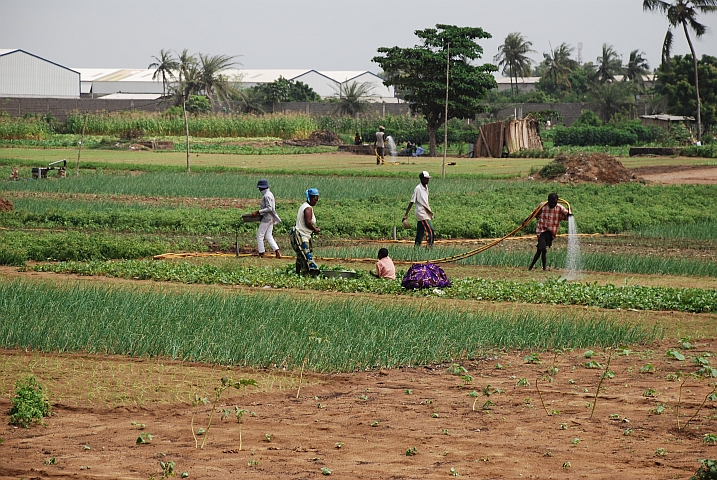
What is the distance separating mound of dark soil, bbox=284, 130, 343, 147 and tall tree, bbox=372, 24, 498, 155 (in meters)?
7.94

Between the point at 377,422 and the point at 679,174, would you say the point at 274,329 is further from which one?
the point at 679,174

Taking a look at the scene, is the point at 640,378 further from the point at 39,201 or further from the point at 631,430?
the point at 39,201

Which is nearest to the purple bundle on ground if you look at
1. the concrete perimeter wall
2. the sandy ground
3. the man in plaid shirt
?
the man in plaid shirt

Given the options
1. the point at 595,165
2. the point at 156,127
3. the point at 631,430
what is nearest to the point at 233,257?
the point at 631,430

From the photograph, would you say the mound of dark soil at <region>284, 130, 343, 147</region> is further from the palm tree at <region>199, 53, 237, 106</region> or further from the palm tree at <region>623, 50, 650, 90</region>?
the palm tree at <region>623, 50, 650, 90</region>

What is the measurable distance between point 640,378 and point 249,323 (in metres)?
4.01

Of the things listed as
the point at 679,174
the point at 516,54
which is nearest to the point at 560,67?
the point at 516,54

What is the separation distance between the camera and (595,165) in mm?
34281

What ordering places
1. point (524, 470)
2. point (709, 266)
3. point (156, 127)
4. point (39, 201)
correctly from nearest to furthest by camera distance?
point (524, 470), point (709, 266), point (39, 201), point (156, 127)

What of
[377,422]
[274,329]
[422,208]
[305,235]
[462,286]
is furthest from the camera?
[422,208]

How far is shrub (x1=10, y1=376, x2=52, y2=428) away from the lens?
7215mm

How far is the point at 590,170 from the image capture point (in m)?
34.0

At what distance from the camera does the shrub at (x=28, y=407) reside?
284 inches

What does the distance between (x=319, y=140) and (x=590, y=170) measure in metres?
28.7
